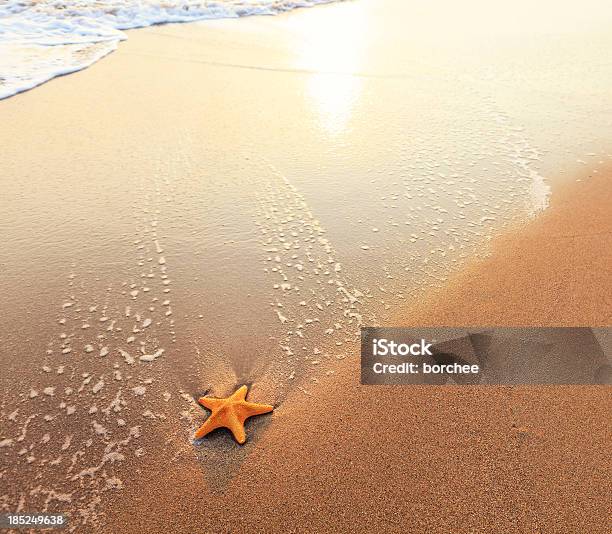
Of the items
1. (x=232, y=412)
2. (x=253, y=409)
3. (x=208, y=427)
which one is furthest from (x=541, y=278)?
(x=208, y=427)

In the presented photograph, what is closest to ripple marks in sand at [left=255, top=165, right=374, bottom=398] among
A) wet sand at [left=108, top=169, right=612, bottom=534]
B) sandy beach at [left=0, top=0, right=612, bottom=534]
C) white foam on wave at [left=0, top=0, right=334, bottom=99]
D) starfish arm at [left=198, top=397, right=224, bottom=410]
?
sandy beach at [left=0, top=0, right=612, bottom=534]

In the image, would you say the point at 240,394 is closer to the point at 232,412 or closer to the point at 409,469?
the point at 232,412

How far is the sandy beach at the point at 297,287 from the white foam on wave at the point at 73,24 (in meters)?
1.08

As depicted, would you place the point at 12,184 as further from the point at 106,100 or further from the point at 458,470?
the point at 458,470

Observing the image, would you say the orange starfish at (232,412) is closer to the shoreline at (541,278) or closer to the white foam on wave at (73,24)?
the shoreline at (541,278)

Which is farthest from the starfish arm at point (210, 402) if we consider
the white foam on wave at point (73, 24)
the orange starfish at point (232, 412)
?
the white foam on wave at point (73, 24)

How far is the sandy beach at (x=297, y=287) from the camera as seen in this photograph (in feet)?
7.21

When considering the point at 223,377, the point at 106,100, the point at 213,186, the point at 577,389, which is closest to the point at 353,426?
the point at 223,377

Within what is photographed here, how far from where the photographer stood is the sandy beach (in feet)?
7.21

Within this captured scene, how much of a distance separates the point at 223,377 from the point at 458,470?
1.39 meters

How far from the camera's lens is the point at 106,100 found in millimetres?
6184

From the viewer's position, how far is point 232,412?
7.85ft

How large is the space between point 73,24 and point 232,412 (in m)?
11.3

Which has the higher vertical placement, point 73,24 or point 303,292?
point 73,24
